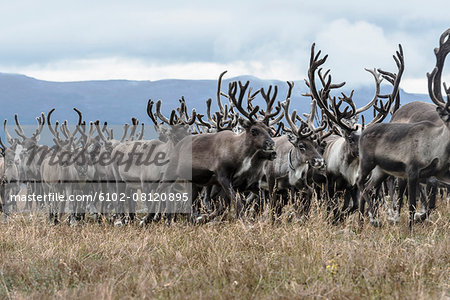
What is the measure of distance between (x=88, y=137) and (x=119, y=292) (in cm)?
914

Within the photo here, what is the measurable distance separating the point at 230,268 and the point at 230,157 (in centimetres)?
390

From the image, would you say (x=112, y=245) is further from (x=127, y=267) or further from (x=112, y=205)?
(x=112, y=205)

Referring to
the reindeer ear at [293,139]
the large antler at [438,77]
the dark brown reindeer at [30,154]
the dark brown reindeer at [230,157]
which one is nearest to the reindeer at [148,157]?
the dark brown reindeer at [230,157]

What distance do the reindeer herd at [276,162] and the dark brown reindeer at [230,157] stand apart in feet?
0.06

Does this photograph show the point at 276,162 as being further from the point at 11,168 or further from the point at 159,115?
the point at 11,168

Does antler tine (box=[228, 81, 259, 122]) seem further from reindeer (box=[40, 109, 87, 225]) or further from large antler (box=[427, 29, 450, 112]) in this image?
reindeer (box=[40, 109, 87, 225])

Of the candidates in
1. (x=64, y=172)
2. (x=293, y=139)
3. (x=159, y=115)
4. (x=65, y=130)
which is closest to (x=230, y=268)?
(x=293, y=139)

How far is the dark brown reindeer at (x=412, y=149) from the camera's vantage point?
8.81m

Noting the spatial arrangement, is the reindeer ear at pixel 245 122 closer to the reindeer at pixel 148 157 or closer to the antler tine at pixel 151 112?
the reindeer at pixel 148 157

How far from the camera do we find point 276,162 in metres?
11.5

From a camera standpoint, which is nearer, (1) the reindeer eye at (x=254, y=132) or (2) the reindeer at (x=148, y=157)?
(1) the reindeer eye at (x=254, y=132)

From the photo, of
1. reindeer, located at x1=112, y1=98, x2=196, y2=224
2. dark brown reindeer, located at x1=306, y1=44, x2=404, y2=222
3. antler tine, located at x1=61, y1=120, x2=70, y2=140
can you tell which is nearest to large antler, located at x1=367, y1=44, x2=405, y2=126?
dark brown reindeer, located at x1=306, y1=44, x2=404, y2=222

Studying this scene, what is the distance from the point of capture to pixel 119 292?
5637mm

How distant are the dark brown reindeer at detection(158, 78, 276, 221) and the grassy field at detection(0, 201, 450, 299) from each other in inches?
A: 77.3
